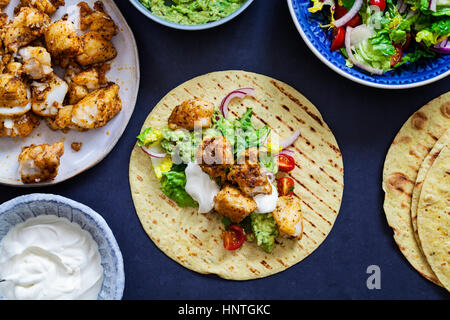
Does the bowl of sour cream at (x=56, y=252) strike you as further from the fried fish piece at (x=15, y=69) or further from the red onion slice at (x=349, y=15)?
the red onion slice at (x=349, y=15)

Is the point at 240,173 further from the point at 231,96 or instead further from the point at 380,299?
the point at 380,299

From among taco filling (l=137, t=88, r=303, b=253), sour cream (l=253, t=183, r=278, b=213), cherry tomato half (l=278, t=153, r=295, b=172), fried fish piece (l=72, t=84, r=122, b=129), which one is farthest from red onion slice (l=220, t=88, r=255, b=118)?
fried fish piece (l=72, t=84, r=122, b=129)

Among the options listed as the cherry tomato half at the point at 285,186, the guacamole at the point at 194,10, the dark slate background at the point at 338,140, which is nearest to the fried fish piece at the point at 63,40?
the dark slate background at the point at 338,140

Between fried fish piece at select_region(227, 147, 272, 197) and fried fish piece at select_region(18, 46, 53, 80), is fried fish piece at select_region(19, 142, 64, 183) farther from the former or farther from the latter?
fried fish piece at select_region(227, 147, 272, 197)

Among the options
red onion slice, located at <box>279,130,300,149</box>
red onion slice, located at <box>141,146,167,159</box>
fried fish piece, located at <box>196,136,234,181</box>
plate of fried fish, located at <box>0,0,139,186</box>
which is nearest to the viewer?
fried fish piece, located at <box>196,136,234,181</box>

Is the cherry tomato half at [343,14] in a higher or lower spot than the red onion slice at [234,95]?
higher
